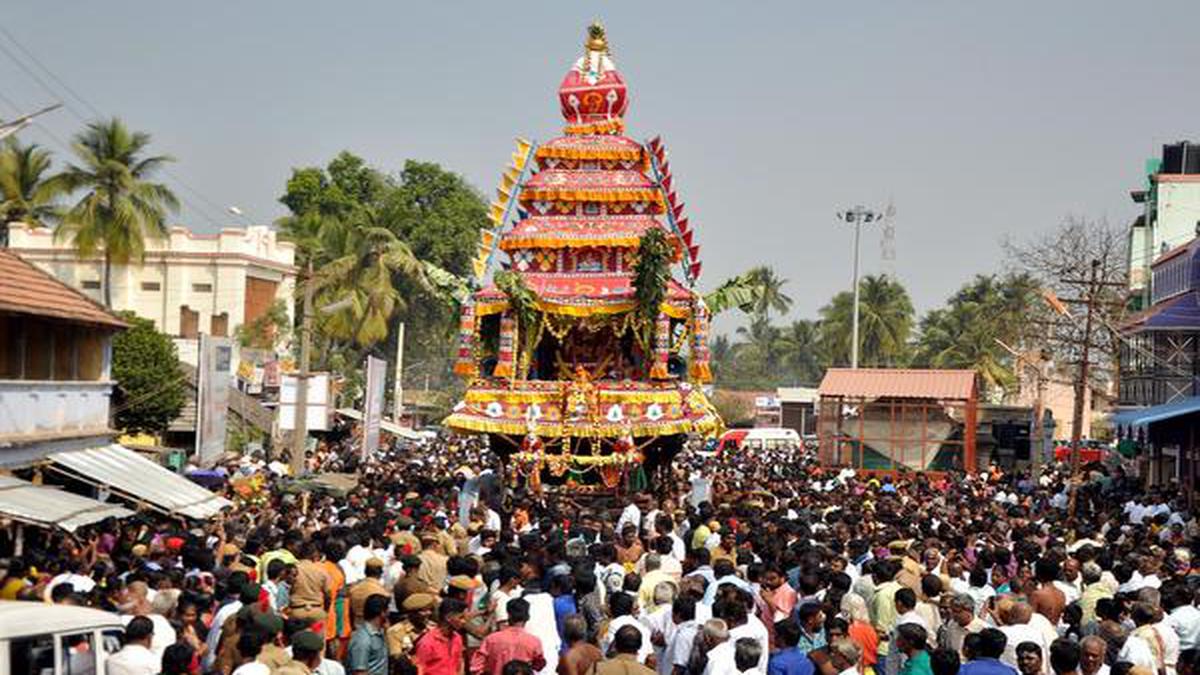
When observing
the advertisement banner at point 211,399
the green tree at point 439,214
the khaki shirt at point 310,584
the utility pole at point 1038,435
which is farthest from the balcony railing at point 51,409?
the green tree at point 439,214

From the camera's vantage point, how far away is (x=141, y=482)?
2267 cm

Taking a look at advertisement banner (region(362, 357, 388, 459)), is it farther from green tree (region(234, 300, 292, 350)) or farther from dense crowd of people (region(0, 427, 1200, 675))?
green tree (region(234, 300, 292, 350))

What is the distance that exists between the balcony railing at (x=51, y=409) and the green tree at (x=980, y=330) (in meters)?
51.4

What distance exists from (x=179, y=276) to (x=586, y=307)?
2974cm

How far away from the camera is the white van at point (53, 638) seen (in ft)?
32.3

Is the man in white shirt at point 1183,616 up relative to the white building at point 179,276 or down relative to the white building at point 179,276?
down

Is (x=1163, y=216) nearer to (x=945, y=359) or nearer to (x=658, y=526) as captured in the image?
(x=945, y=359)

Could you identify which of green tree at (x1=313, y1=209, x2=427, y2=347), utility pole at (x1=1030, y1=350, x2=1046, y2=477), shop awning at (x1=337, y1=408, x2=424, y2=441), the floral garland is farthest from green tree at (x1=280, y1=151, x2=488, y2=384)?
the floral garland

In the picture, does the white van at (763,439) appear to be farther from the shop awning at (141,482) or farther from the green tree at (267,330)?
the shop awning at (141,482)

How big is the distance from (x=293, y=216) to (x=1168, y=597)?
2636 inches

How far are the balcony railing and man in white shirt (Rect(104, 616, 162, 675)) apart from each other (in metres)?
11.2

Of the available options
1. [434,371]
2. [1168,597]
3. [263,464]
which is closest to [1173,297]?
[263,464]

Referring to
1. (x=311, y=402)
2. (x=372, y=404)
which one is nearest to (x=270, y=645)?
(x=372, y=404)

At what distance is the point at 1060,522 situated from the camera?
2125cm
